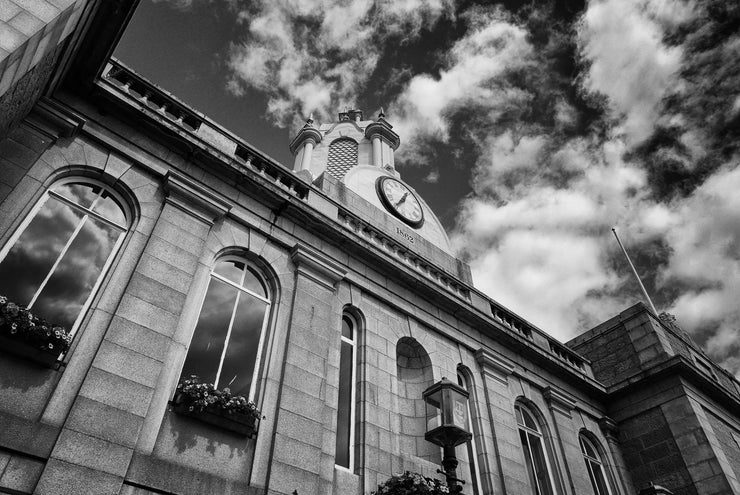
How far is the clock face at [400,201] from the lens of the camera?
17797 millimetres

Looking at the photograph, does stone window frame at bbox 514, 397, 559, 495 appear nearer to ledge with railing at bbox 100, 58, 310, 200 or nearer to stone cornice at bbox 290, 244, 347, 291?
stone cornice at bbox 290, 244, 347, 291

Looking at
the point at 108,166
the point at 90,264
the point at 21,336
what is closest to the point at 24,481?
the point at 21,336

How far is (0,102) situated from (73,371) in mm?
3572

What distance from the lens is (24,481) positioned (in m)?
6.16

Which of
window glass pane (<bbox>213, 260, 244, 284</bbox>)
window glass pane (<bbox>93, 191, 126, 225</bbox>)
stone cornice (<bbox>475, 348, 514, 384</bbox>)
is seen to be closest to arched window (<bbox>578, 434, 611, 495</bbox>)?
stone cornice (<bbox>475, 348, 514, 384</bbox>)

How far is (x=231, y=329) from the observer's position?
31.2ft

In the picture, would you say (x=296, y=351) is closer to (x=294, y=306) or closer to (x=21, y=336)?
(x=294, y=306)

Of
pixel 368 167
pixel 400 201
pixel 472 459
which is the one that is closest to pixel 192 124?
pixel 400 201

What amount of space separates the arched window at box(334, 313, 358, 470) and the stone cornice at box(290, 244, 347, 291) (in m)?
0.93

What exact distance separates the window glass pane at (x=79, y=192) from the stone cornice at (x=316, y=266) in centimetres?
376

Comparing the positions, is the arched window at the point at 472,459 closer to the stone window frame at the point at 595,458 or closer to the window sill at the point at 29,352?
the stone window frame at the point at 595,458

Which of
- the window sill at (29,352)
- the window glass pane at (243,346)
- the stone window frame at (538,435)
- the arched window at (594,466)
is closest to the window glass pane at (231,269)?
the window glass pane at (243,346)

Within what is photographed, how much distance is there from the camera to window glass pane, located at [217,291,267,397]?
8969 millimetres

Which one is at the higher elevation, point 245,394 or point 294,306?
point 294,306
